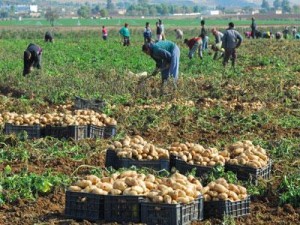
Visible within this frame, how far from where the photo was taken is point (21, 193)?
358 inches

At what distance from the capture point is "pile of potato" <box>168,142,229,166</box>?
9867mm

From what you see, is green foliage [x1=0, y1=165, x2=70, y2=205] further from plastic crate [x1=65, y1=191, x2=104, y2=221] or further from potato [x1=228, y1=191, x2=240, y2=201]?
potato [x1=228, y1=191, x2=240, y2=201]

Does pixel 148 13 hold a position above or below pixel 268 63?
below

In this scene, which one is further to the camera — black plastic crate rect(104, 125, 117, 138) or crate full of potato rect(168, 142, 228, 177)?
black plastic crate rect(104, 125, 117, 138)

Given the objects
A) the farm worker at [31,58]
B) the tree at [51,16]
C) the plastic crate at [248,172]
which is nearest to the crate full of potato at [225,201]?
the plastic crate at [248,172]

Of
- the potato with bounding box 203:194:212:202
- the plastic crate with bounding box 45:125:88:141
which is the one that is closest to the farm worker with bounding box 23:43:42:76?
the plastic crate with bounding box 45:125:88:141

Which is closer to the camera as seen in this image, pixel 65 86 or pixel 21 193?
pixel 21 193

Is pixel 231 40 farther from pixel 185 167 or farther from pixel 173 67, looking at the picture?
pixel 185 167

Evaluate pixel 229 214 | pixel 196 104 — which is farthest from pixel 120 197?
pixel 196 104

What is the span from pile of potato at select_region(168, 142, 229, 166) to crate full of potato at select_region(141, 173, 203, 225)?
5.27ft

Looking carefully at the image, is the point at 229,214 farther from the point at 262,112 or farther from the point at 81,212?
the point at 262,112

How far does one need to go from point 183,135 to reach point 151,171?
3.61m

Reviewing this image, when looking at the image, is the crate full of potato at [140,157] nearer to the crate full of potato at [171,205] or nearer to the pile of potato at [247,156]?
the pile of potato at [247,156]

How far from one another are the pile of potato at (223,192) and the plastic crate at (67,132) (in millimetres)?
4395
